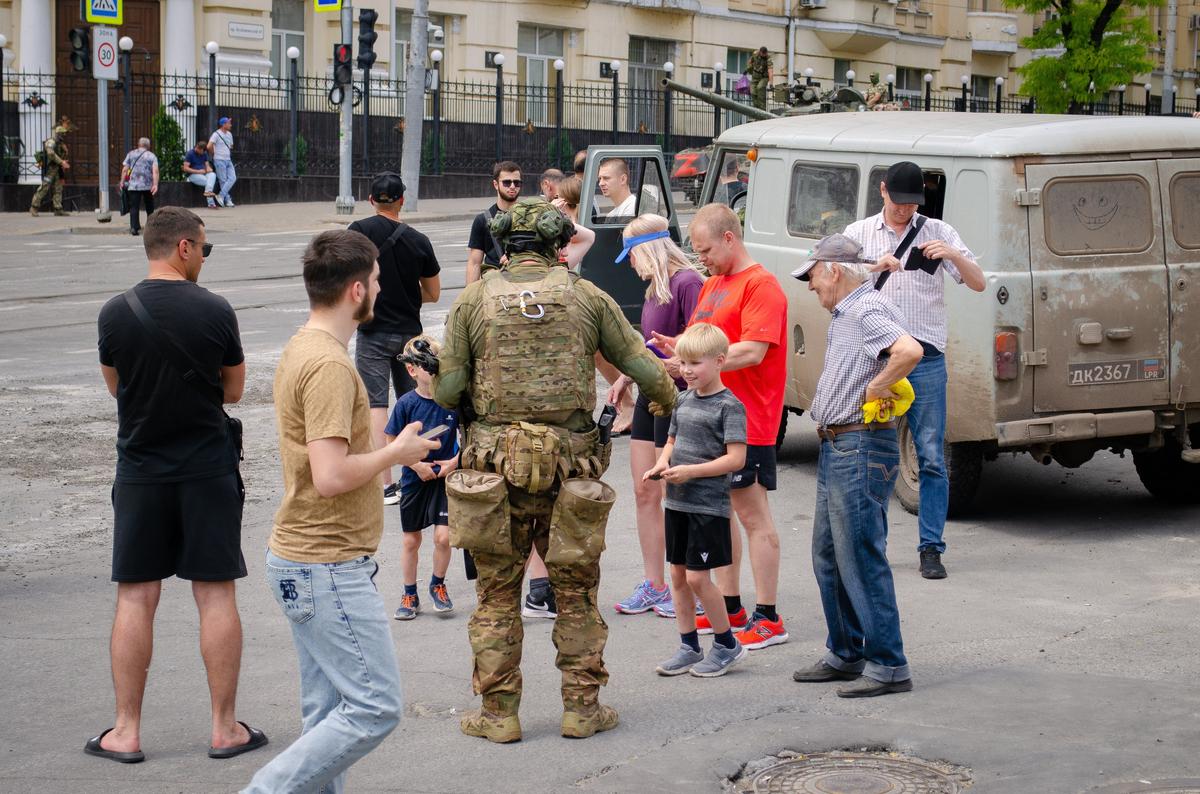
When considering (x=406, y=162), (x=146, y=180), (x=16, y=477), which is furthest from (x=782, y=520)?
(x=406, y=162)

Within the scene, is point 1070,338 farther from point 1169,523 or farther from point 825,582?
point 825,582

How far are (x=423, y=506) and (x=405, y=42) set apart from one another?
33.5 m

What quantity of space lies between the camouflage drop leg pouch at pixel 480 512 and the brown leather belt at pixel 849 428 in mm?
1319

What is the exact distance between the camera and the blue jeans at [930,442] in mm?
7957

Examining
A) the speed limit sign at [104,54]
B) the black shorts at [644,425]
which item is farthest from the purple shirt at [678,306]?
the speed limit sign at [104,54]

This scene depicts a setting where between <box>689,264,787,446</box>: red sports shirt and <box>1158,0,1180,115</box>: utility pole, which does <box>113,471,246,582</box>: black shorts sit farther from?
<box>1158,0,1180,115</box>: utility pole

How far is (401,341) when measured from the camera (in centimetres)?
943

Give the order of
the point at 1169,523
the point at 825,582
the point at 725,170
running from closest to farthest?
the point at 825,582
the point at 1169,523
the point at 725,170

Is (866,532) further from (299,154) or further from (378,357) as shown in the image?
(299,154)

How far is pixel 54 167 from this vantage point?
30.4 m

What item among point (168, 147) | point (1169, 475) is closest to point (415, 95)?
point (168, 147)

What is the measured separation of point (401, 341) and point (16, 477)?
271cm

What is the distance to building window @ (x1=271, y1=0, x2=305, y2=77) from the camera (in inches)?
1437

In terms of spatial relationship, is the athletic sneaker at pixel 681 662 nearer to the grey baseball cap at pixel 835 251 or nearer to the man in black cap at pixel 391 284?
the grey baseball cap at pixel 835 251
